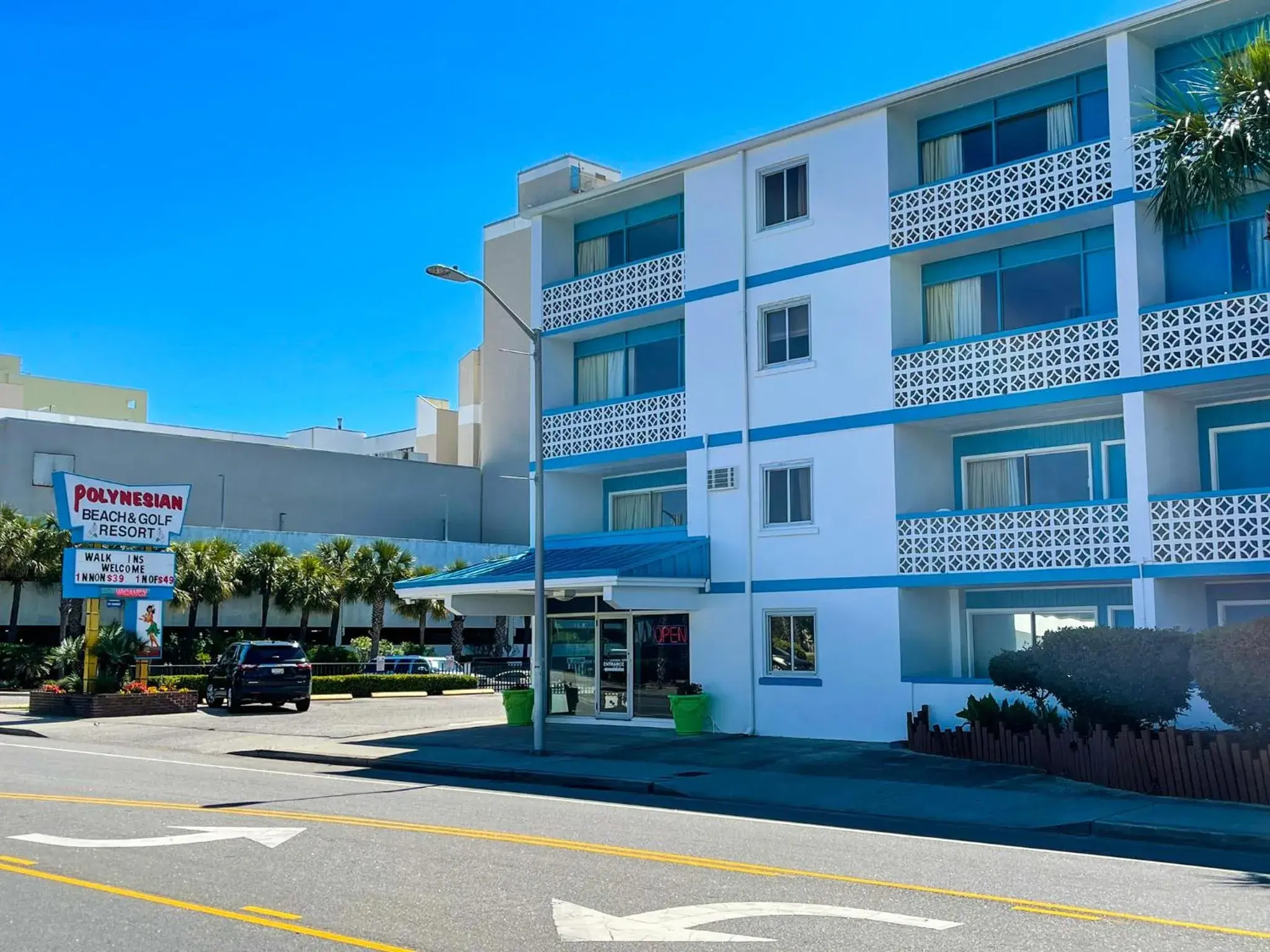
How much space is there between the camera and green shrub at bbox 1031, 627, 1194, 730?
17672 millimetres

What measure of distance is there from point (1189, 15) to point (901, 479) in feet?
29.7

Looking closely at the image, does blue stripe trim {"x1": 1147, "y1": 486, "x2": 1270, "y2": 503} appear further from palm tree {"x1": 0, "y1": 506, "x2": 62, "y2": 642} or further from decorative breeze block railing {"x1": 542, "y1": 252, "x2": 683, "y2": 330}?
palm tree {"x1": 0, "y1": 506, "x2": 62, "y2": 642}

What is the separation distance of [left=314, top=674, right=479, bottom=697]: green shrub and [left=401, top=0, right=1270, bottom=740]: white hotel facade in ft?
47.8

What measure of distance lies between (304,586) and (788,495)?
101 ft

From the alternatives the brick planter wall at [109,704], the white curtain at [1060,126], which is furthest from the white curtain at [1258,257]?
the brick planter wall at [109,704]

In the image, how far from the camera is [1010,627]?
2425 cm

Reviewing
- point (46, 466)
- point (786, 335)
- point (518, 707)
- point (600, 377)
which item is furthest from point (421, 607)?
point (786, 335)

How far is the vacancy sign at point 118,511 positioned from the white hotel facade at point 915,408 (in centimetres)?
1098

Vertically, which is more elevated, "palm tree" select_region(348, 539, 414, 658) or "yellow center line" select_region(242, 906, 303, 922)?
"palm tree" select_region(348, 539, 414, 658)

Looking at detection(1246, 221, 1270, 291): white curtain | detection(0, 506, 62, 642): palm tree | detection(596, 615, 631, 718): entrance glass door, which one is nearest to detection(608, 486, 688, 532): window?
detection(596, 615, 631, 718): entrance glass door

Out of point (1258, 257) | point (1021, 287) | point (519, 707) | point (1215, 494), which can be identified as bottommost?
point (519, 707)

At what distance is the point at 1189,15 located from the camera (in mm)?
21219

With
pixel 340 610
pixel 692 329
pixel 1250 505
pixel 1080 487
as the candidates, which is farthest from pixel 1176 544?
pixel 340 610

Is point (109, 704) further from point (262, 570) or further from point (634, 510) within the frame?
point (262, 570)
